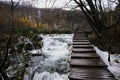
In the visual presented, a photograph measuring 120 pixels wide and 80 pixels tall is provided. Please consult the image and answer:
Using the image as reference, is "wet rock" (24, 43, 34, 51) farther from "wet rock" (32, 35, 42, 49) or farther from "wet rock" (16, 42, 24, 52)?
"wet rock" (32, 35, 42, 49)

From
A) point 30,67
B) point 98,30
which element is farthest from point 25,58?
point 98,30

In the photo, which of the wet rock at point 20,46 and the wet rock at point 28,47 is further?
the wet rock at point 28,47

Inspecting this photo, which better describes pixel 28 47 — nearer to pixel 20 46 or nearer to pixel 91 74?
pixel 20 46

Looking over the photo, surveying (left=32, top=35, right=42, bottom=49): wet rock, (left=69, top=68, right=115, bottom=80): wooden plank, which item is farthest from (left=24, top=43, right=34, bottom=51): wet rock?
(left=69, top=68, right=115, bottom=80): wooden plank

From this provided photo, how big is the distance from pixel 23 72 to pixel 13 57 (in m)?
2.43

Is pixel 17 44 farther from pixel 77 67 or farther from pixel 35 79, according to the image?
pixel 77 67

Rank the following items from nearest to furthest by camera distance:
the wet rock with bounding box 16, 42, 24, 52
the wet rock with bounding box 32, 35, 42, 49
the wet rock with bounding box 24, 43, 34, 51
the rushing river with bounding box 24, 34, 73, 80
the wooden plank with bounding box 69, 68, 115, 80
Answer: the wooden plank with bounding box 69, 68, 115, 80 < the rushing river with bounding box 24, 34, 73, 80 < the wet rock with bounding box 16, 42, 24, 52 < the wet rock with bounding box 24, 43, 34, 51 < the wet rock with bounding box 32, 35, 42, 49

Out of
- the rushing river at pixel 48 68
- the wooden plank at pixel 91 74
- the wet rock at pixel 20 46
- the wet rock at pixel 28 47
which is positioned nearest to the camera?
the wooden plank at pixel 91 74

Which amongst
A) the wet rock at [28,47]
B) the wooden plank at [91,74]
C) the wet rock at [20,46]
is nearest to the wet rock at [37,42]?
the wet rock at [28,47]

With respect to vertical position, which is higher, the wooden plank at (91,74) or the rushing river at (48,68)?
the wooden plank at (91,74)

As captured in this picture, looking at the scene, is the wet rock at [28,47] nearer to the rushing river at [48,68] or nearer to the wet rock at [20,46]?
the wet rock at [20,46]

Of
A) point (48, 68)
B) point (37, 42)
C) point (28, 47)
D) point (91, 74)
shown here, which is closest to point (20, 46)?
point (28, 47)

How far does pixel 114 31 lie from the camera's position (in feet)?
17.7

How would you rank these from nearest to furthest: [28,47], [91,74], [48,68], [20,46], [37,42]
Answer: [91,74] < [48,68] < [20,46] < [28,47] < [37,42]
